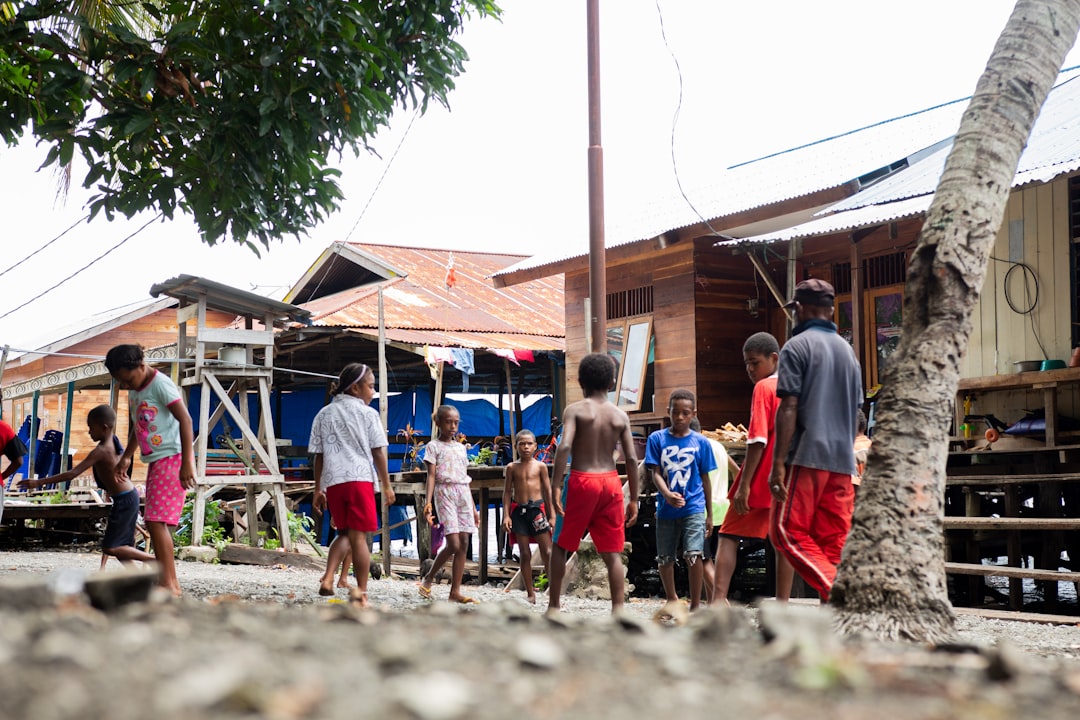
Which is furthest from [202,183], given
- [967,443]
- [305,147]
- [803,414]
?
[967,443]

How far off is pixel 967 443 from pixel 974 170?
6.30m

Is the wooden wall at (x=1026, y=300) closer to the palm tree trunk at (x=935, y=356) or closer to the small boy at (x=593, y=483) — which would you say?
the small boy at (x=593, y=483)

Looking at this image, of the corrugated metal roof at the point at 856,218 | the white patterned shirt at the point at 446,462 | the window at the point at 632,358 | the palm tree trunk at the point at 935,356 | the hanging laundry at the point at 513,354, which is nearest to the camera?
the palm tree trunk at the point at 935,356

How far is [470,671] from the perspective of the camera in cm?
240

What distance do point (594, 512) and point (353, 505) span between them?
1649mm

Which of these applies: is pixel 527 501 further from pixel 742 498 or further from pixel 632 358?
pixel 632 358

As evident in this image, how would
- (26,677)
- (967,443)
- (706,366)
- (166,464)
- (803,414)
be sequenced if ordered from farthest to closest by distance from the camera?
(706,366) → (967,443) → (166,464) → (803,414) → (26,677)

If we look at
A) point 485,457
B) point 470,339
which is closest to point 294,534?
point 485,457

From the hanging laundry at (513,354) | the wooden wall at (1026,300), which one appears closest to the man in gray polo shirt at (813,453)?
the wooden wall at (1026,300)

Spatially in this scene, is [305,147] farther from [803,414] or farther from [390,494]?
[803,414]

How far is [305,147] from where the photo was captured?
22.1 ft

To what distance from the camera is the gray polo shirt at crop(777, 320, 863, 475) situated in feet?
17.0

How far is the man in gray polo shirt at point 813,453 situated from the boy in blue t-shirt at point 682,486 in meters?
2.24

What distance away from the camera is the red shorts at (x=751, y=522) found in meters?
6.16
